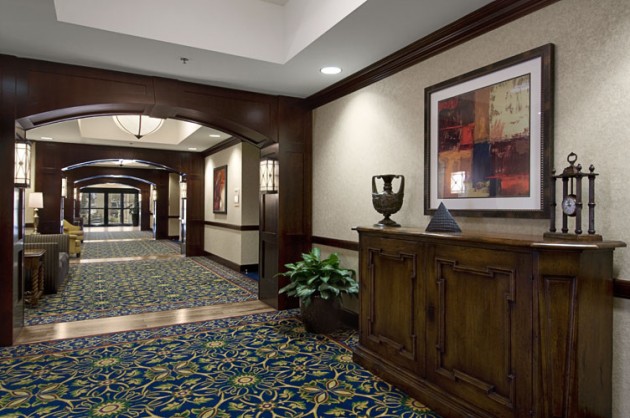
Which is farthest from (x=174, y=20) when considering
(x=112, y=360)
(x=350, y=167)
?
(x=112, y=360)

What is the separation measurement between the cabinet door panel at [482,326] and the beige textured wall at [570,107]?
0.57 meters

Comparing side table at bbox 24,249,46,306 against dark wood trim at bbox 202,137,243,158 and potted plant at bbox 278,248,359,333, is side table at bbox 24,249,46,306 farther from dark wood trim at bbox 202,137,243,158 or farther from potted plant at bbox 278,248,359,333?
dark wood trim at bbox 202,137,243,158

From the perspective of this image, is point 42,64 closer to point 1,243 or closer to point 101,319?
point 1,243

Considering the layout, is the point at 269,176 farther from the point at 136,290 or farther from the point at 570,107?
the point at 570,107

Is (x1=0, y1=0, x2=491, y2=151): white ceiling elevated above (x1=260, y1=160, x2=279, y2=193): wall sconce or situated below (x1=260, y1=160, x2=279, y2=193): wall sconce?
above

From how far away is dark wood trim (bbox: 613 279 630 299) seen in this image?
2240 millimetres

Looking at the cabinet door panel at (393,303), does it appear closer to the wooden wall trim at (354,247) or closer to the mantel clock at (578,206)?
the mantel clock at (578,206)

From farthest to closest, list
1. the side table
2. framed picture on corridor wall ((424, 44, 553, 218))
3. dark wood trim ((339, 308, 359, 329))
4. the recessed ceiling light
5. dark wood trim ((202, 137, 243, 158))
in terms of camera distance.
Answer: dark wood trim ((202, 137, 243, 158)) < the side table < dark wood trim ((339, 308, 359, 329)) < the recessed ceiling light < framed picture on corridor wall ((424, 44, 553, 218))

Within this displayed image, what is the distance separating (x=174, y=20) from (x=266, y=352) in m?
3.25

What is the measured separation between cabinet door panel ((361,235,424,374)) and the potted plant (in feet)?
2.69

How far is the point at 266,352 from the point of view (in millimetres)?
3902

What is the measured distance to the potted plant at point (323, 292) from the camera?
4387 mm

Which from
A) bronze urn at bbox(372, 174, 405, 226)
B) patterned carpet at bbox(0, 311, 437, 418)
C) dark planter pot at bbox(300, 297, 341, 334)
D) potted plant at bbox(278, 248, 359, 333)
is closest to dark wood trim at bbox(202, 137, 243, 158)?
potted plant at bbox(278, 248, 359, 333)

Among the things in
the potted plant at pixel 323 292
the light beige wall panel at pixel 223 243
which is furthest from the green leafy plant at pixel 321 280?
the light beige wall panel at pixel 223 243
